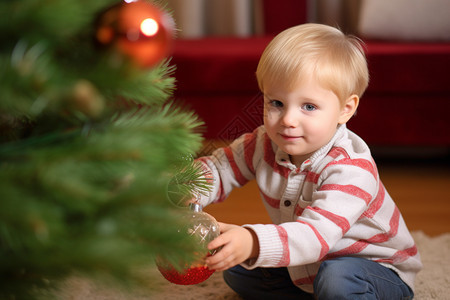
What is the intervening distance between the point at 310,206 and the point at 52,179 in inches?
19.6

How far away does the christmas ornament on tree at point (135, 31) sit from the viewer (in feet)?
1.54

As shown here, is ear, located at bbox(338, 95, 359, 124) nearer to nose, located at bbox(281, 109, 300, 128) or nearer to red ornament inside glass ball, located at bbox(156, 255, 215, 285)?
nose, located at bbox(281, 109, 300, 128)

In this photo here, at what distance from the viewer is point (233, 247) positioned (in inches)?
28.8

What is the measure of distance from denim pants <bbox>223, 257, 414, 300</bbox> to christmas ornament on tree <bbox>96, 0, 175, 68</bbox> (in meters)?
0.52

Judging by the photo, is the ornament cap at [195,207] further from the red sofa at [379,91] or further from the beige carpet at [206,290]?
the red sofa at [379,91]

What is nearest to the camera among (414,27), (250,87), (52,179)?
(52,179)

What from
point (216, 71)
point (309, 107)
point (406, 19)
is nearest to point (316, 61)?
point (309, 107)

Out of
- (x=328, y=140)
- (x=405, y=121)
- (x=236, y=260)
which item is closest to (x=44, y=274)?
(x=236, y=260)

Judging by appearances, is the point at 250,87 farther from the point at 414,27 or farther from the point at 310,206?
the point at 310,206

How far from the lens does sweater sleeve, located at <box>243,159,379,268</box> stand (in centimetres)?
77

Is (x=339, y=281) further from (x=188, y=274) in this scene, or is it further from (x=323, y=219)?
(x=188, y=274)

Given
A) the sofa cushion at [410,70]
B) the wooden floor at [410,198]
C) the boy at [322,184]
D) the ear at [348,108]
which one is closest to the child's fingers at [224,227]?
the boy at [322,184]

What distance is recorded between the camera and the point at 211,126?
1.91 metres

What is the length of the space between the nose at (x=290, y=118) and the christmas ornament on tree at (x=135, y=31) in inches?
16.3
